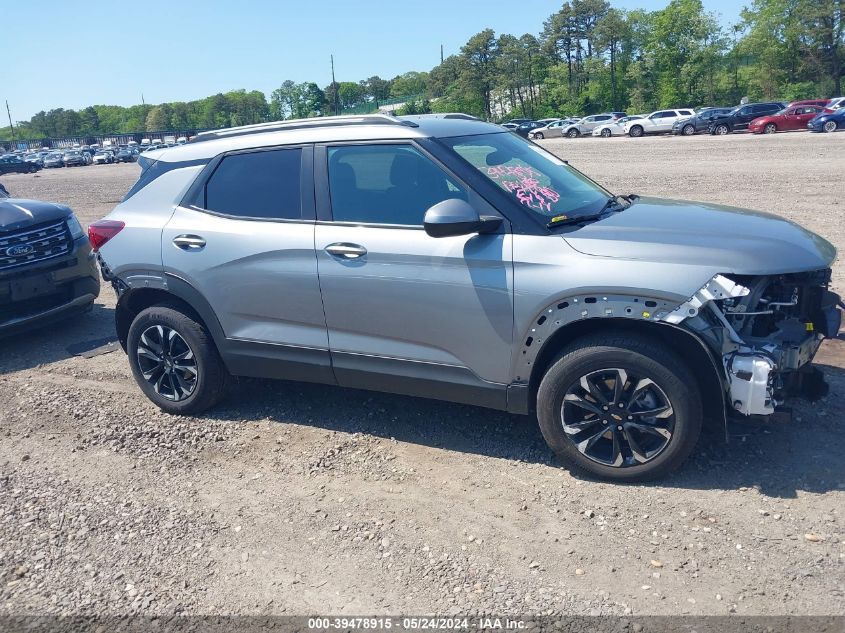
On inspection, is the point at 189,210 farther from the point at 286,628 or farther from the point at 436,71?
the point at 436,71

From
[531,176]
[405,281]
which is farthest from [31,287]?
[531,176]

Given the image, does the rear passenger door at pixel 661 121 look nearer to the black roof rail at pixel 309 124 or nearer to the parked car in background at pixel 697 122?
the parked car in background at pixel 697 122

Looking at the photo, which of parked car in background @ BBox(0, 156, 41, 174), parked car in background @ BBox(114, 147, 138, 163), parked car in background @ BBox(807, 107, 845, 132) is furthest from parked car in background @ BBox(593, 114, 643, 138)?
parked car in background @ BBox(0, 156, 41, 174)

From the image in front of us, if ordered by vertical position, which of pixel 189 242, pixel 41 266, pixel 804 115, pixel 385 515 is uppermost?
pixel 189 242

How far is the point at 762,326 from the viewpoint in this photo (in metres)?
3.82

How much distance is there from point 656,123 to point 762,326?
45.1 meters

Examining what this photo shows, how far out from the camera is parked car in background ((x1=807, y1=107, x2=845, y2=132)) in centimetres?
3288

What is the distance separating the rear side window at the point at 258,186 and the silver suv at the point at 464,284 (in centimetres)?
1

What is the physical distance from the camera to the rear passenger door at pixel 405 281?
4020 millimetres

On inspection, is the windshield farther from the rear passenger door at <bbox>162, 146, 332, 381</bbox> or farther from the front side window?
the rear passenger door at <bbox>162, 146, 332, 381</bbox>

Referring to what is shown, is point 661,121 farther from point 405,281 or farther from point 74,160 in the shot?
point 74,160

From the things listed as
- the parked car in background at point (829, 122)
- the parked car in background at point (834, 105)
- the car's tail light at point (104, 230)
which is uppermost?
the car's tail light at point (104, 230)

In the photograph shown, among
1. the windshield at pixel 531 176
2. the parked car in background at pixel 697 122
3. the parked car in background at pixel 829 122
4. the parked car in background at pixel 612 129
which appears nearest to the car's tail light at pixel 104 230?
the windshield at pixel 531 176

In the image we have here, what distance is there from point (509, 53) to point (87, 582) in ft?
311
